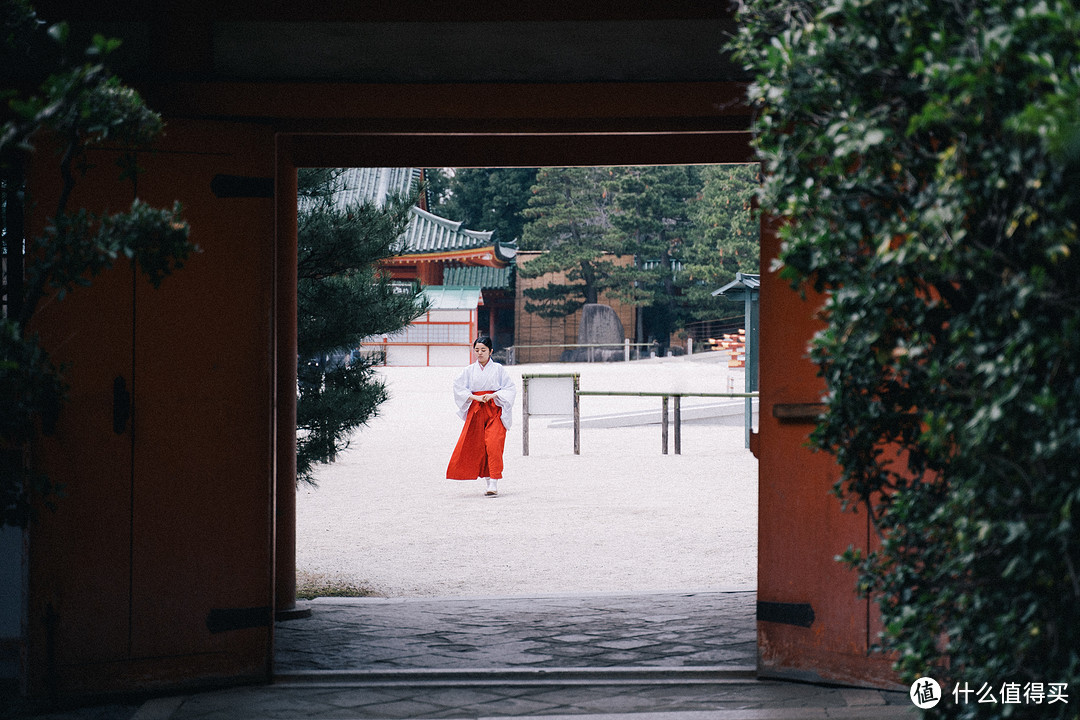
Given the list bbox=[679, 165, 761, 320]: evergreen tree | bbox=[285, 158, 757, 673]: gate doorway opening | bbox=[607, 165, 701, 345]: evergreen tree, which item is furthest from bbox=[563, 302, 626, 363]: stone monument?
bbox=[285, 158, 757, 673]: gate doorway opening

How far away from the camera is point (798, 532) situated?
138 inches

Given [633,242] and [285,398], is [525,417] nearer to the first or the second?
[285,398]

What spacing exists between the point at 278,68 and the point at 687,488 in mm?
7434

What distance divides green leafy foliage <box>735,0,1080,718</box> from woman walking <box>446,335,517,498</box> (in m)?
7.05

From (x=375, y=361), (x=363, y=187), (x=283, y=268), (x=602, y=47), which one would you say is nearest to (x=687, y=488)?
(x=375, y=361)

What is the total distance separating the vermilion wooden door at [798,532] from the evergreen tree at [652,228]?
32177mm

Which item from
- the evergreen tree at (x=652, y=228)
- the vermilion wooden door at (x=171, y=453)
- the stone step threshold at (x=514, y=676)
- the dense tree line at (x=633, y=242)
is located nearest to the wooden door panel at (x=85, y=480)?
the vermilion wooden door at (x=171, y=453)

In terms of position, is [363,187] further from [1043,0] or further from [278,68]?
[1043,0]

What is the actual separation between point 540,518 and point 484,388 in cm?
140

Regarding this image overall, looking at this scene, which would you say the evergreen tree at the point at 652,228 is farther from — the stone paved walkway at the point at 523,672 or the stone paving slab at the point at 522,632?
the stone paved walkway at the point at 523,672

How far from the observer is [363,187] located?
24.6m

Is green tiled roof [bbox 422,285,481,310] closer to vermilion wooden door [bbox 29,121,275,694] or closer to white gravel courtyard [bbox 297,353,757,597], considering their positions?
white gravel courtyard [bbox 297,353,757,597]

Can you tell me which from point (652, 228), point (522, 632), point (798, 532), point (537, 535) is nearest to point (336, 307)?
point (537, 535)

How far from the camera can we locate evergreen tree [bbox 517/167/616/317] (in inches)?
1404
